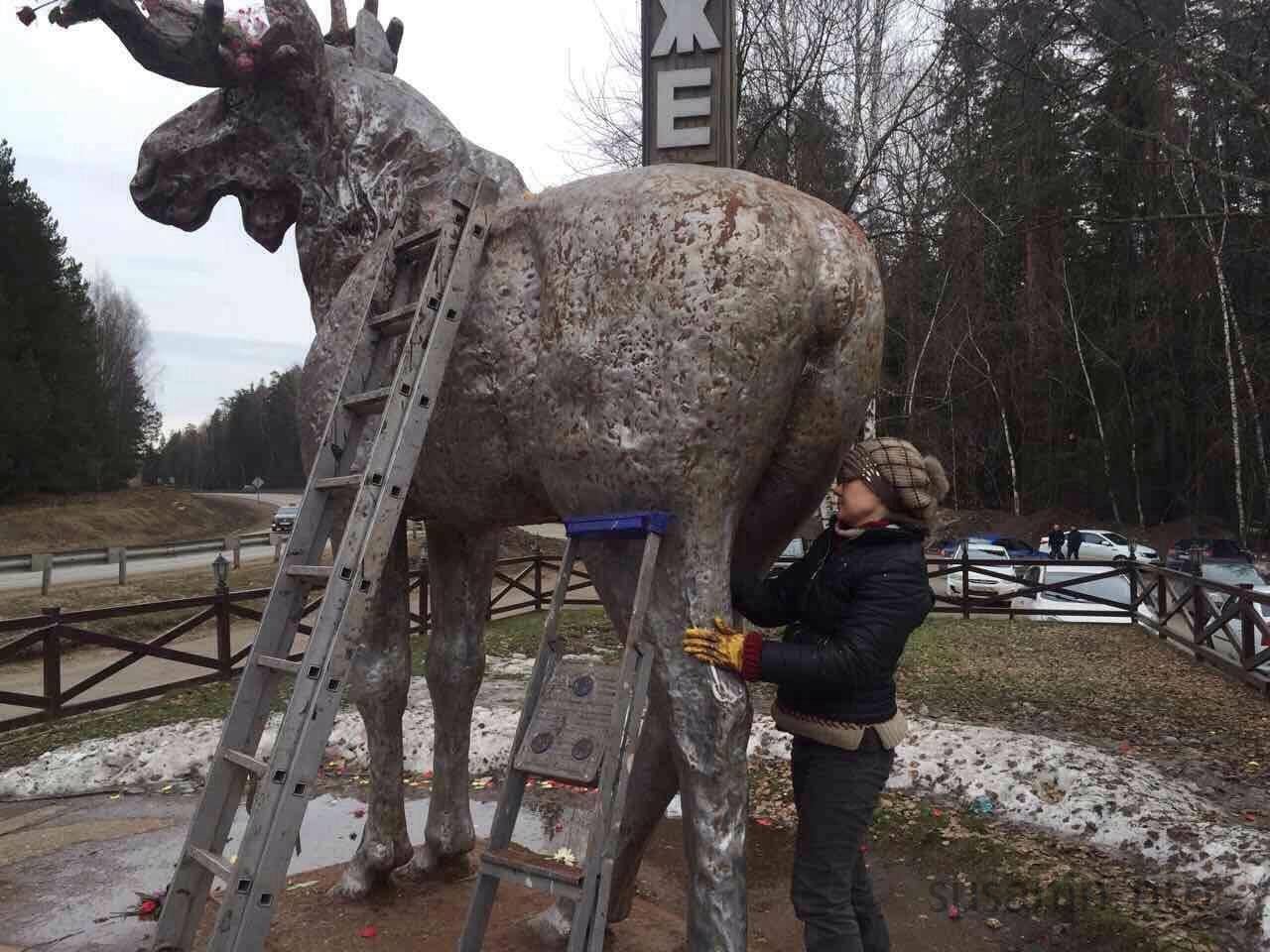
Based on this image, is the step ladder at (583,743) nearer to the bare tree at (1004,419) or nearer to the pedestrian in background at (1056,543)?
the bare tree at (1004,419)

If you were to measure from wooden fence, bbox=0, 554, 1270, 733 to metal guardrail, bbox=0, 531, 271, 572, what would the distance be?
8.73 metres

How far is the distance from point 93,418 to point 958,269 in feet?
109

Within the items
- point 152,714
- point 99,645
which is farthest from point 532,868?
point 99,645

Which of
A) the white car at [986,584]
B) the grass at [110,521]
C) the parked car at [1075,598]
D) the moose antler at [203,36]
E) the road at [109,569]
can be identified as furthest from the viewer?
the grass at [110,521]

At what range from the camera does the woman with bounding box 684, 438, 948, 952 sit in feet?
8.38

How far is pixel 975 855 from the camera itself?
460cm

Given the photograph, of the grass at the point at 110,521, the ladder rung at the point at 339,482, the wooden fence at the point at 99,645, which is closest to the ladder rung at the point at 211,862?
the ladder rung at the point at 339,482

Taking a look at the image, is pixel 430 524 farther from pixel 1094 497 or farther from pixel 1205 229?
pixel 1094 497

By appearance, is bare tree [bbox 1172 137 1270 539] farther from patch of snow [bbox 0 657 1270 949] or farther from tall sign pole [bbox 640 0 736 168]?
patch of snow [bbox 0 657 1270 949]

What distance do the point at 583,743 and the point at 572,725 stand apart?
0.09 meters

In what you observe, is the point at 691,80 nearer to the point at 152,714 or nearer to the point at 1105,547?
the point at 152,714

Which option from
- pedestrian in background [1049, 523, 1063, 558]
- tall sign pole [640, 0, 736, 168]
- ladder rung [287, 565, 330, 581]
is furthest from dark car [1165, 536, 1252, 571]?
ladder rung [287, 565, 330, 581]

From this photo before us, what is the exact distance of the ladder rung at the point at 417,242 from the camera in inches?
Result: 131

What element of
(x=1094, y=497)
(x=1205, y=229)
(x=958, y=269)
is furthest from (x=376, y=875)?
(x=1094, y=497)
